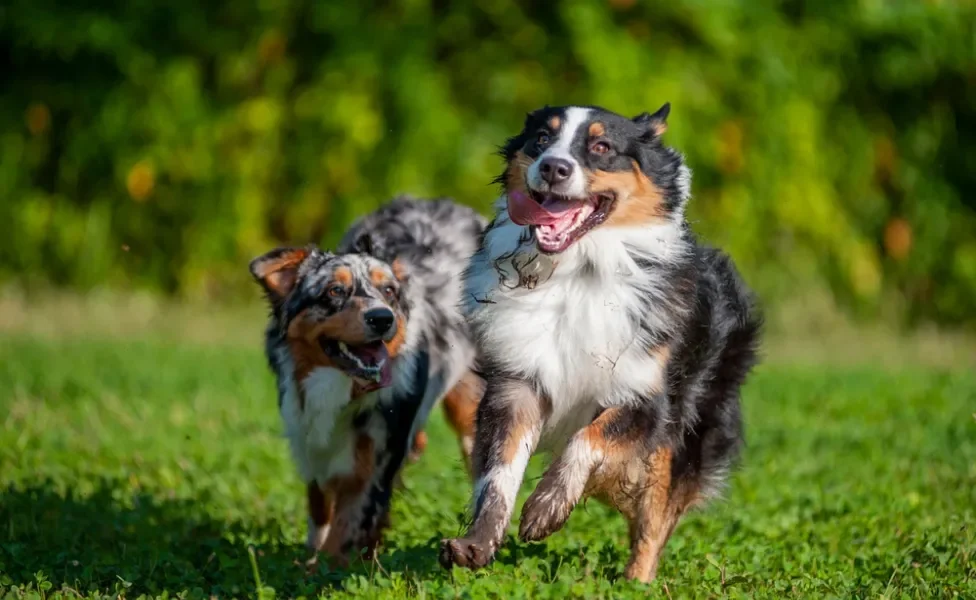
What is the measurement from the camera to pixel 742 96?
15180 mm

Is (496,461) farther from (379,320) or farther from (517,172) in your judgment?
(379,320)

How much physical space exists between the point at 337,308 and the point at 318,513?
3.54 feet

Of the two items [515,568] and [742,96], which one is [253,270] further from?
[742,96]

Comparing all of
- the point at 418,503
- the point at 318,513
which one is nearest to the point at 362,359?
the point at 318,513

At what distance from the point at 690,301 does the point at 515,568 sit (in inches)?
51.4

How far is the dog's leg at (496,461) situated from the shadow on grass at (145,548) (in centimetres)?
51

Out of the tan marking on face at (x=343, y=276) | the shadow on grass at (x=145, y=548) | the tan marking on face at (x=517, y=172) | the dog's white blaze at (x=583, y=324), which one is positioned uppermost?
the tan marking on face at (x=517, y=172)

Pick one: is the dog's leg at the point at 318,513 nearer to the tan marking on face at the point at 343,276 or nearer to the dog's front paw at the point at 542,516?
the tan marking on face at the point at 343,276

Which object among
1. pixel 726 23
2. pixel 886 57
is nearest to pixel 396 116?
pixel 726 23

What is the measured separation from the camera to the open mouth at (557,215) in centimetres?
517

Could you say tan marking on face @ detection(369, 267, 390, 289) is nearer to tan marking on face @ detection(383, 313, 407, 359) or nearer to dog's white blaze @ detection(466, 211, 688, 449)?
tan marking on face @ detection(383, 313, 407, 359)

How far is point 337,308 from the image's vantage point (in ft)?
21.5

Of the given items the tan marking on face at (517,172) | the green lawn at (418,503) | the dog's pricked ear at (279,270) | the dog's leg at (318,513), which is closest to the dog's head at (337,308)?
the dog's pricked ear at (279,270)

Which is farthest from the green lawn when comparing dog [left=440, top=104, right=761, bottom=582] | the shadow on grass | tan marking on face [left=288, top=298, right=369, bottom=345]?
tan marking on face [left=288, top=298, right=369, bottom=345]
